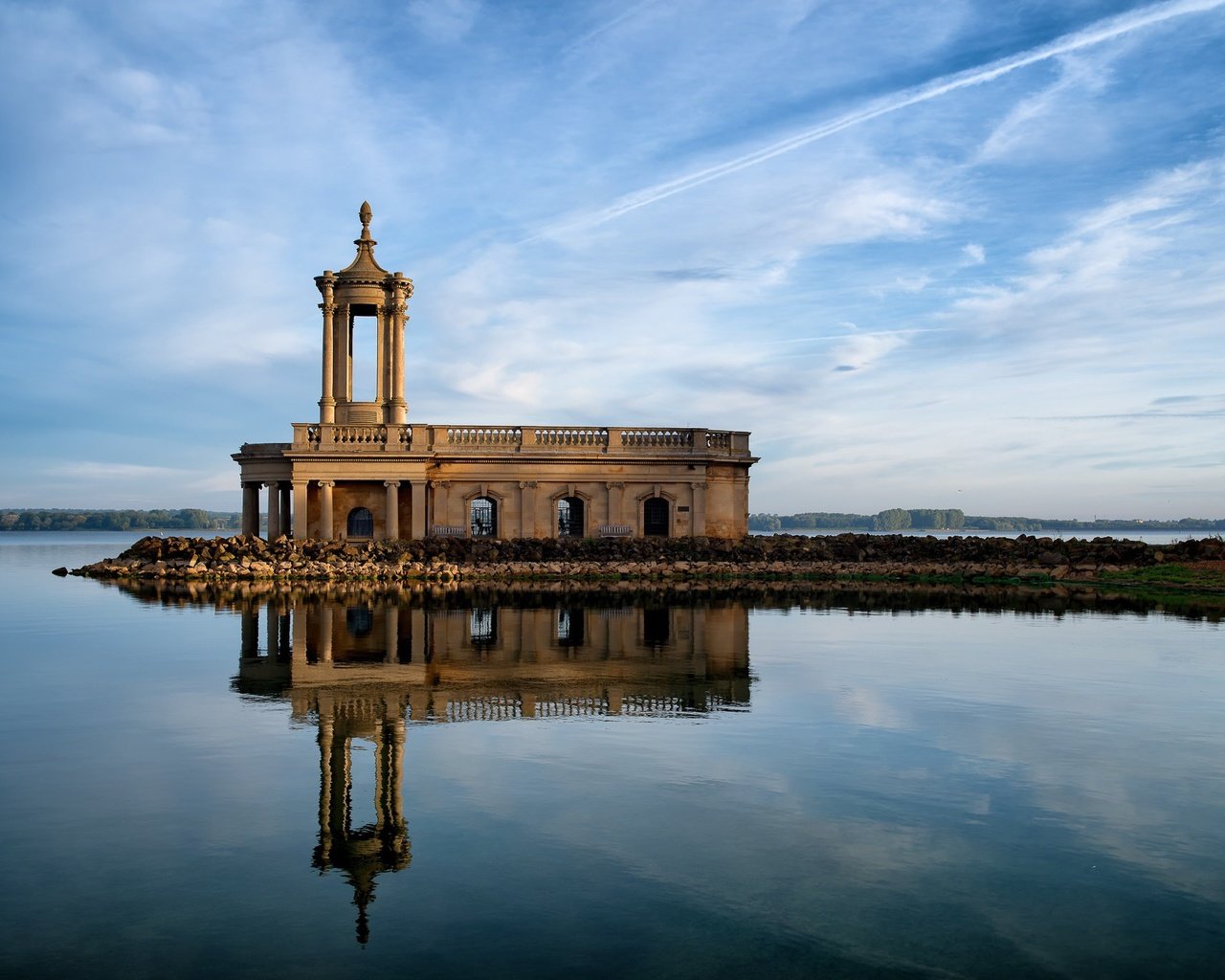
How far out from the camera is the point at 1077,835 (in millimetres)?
9258

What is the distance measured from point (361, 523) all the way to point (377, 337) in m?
8.12

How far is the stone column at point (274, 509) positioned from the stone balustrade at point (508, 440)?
11.3 ft

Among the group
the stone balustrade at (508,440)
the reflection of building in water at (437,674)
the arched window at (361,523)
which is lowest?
the reflection of building in water at (437,674)

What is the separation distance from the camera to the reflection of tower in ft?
27.8

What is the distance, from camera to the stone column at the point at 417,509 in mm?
45625

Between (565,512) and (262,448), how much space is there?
520 inches

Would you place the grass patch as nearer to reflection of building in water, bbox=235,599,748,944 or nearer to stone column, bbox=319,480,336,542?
reflection of building in water, bbox=235,599,748,944

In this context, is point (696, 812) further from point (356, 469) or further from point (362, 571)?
point (356, 469)

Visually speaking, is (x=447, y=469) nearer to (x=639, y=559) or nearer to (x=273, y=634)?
(x=639, y=559)

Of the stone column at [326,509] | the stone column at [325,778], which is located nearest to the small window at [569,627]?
the stone column at [325,778]

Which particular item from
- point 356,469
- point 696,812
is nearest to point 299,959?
point 696,812

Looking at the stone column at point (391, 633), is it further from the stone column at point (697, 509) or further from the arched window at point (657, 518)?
the stone column at point (697, 509)

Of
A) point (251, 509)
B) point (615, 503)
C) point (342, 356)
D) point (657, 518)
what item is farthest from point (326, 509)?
point (657, 518)

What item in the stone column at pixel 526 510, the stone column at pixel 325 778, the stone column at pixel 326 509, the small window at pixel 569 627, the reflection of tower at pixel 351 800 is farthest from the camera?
the stone column at pixel 526 510
